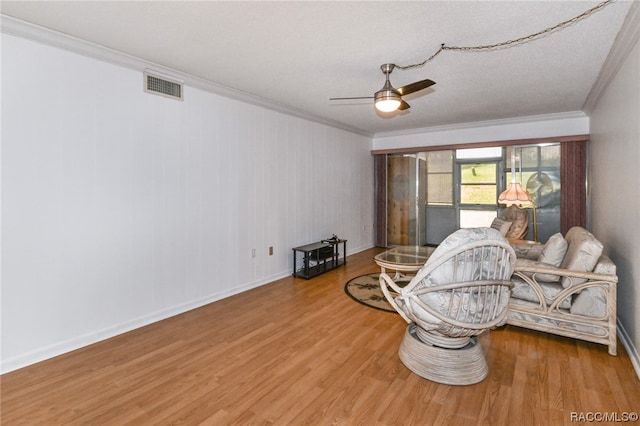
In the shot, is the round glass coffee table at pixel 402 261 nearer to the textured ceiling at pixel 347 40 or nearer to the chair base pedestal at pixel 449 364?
the chair base pedestal at pixel 449 364

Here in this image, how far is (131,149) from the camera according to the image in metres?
3.13

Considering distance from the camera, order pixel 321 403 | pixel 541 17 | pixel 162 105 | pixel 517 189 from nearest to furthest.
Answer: pixel 321 403
pixel 541 17
pixel 162 105
pixel 517 189

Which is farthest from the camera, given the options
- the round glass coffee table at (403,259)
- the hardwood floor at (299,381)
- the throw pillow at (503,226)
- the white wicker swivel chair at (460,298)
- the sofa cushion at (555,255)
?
the throw pillow at (503,226)

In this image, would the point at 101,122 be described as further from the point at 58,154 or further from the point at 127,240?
the point at 127,240

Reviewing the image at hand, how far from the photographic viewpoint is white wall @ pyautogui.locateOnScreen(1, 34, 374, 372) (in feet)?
8.18

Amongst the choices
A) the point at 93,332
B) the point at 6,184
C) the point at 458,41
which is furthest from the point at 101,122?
the point at 458,41

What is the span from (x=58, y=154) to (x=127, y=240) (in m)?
0.92

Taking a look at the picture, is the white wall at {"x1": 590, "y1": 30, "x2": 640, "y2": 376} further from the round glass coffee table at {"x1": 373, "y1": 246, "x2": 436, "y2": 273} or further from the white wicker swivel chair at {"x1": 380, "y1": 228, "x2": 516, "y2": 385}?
the round glass coffee table at {"x1": 373, "y1": 246, "x2": 436, "y2": 273}

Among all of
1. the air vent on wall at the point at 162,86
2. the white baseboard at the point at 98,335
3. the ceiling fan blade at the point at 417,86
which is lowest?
the white baseboard at the point at 98,335

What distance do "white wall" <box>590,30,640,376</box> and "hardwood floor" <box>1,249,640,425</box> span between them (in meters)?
0.48

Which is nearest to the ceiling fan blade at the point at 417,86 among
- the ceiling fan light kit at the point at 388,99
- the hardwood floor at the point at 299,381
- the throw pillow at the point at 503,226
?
the ceiling fan light kit at the point at 388,99

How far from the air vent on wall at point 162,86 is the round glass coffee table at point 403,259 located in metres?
3.02

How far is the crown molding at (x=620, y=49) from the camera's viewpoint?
233cm

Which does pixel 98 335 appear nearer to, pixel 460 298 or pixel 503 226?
pixel 460 298
